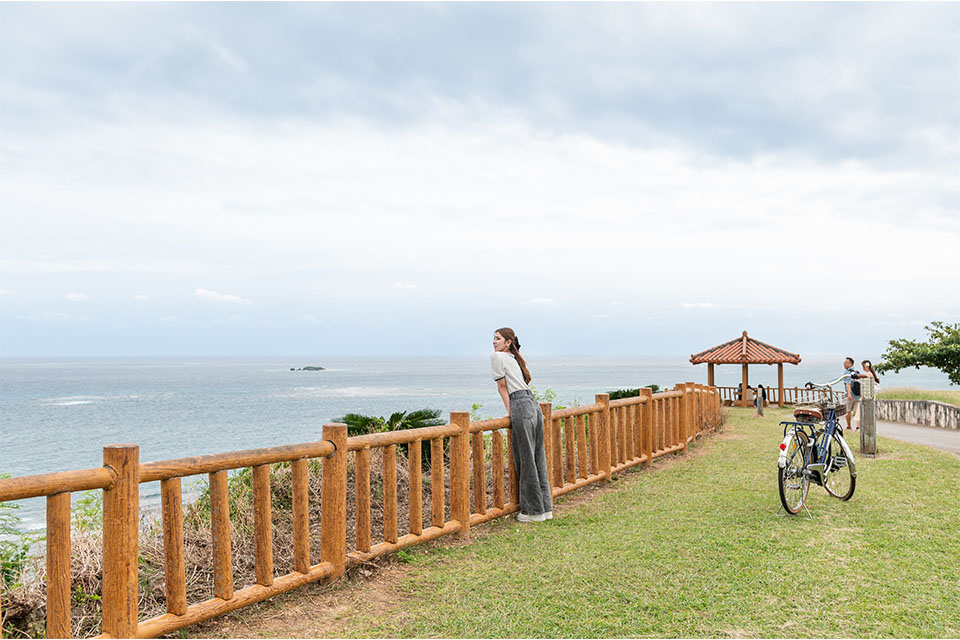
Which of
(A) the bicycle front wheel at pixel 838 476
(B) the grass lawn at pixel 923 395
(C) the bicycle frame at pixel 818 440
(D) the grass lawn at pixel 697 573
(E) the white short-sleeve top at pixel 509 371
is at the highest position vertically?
(E) the white short-sleeve top at pixel 509 371

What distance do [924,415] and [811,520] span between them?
55.3ft

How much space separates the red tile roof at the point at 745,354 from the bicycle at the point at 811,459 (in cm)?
1980

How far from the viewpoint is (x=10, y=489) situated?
3.30 metres

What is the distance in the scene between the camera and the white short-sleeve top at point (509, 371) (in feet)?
22.4

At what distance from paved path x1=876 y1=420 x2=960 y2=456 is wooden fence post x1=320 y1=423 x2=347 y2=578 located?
1211 centimetres

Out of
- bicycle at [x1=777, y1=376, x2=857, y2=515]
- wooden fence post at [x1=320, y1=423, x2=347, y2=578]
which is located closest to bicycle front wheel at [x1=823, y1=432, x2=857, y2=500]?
bicycle at [x1=777, y1=376, x2=857, y2=515]

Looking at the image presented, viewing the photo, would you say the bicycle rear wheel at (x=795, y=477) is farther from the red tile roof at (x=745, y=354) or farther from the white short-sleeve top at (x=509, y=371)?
the red tile roof at (x=745, y=354)

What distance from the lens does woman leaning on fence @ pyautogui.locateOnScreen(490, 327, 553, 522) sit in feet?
22.4

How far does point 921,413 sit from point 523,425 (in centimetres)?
1885

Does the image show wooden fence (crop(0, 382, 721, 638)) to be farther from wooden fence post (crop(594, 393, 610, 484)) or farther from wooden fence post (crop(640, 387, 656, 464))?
wooden fence post (crop(640, 387, 656, 464))

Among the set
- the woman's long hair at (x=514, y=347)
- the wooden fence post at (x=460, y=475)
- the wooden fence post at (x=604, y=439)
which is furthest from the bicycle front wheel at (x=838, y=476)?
the wooden fence post at (x=460, y=475)

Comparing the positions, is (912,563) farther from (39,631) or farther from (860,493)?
(39,631)

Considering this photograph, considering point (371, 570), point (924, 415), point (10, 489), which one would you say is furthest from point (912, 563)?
point (924, 415)

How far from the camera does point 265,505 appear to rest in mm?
4566
